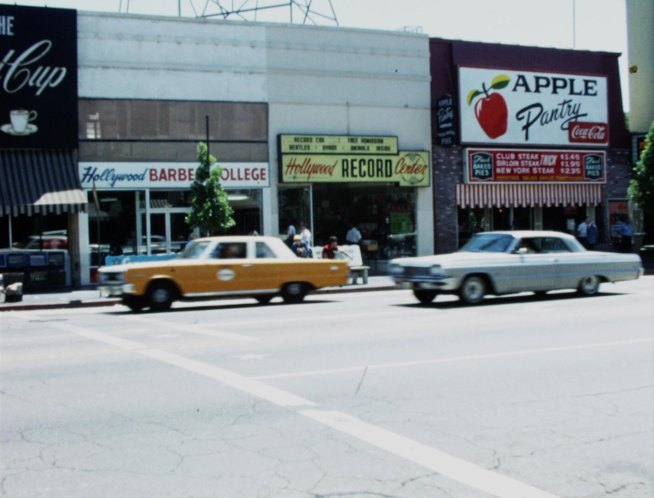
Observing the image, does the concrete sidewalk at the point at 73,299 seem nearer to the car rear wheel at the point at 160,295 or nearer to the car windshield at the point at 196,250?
the car windshield at the point at 196,250

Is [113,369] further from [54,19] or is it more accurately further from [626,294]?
[54,19]

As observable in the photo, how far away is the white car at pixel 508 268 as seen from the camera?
16453 millimetres

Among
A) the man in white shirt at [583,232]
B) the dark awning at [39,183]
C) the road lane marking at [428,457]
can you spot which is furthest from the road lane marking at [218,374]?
the man in white shirt at [583,232]

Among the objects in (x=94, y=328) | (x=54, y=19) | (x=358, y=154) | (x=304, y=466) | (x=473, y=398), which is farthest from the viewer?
(x=358, y=154)

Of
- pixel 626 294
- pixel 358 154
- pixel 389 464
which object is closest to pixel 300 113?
pixel 358 154

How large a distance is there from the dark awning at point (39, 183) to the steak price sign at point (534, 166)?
1372 centimetres

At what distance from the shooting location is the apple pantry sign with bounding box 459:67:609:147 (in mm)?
29766

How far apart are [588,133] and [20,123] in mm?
20674

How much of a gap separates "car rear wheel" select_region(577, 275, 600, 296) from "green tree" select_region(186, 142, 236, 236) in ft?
33.2

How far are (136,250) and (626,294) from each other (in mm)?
14224

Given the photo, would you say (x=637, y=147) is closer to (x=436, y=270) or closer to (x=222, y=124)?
(x=222, y=124)

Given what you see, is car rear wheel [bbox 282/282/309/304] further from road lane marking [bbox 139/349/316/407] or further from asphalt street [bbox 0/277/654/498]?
road lane marking [bbox 139/349/316/407]

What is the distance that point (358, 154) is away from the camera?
2802 cm

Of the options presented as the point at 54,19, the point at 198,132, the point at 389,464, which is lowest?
the point at 389,464
